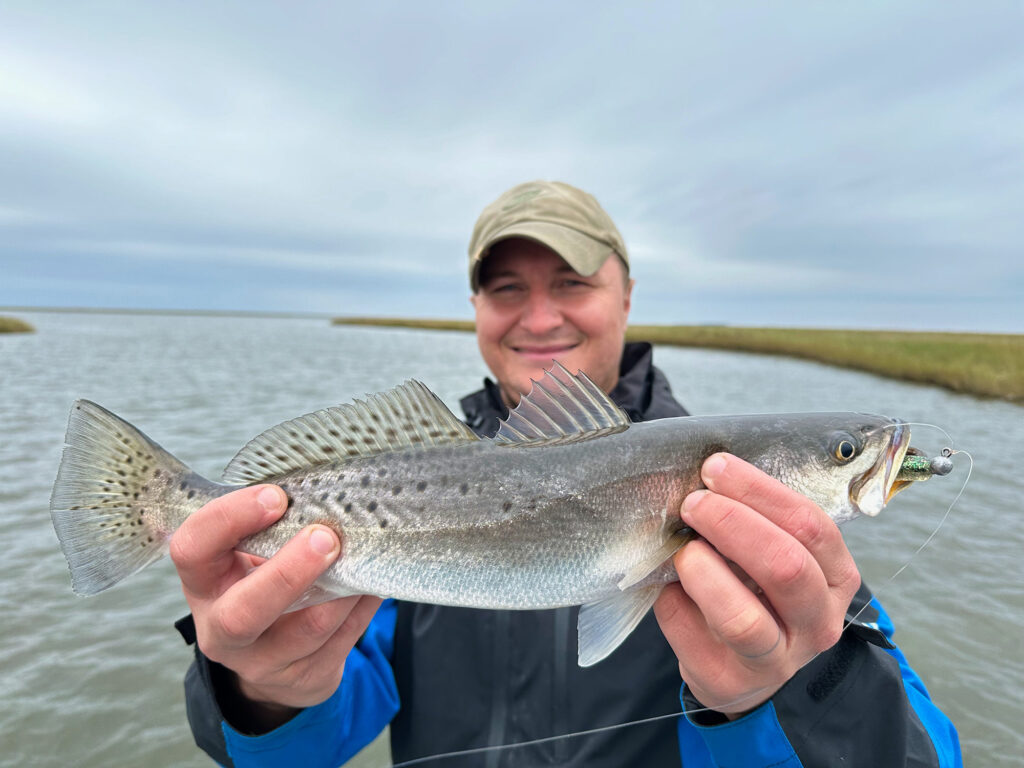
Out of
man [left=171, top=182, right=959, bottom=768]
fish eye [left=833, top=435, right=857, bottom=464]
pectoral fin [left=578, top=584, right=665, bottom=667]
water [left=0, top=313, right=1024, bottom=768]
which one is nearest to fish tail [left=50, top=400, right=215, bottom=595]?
man [left=171, top=182, right=959, bottom=768]

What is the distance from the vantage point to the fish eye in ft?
6.77

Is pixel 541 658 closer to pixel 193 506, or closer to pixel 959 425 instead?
pixel 193 506

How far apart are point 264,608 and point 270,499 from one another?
369 mm

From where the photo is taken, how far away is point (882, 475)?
204 cm

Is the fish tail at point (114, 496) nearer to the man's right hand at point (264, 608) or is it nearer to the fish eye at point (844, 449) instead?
the man's right hand at point (264, 608)

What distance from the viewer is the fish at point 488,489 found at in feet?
6.69

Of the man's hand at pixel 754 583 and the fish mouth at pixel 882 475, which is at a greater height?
the fish mouth at pixel 882 475

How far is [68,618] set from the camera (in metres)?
6.19

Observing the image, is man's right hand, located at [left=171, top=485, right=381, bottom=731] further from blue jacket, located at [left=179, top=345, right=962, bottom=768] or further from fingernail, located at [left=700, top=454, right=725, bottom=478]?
fingernail, located at [left=700, top=454, right=725, bottom=478]

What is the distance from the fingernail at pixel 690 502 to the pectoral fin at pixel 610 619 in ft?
1.16

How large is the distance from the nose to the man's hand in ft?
6.30

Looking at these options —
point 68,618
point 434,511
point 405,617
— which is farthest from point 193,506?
point 68,618

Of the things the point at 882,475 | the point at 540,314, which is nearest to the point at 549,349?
the point at 540,314

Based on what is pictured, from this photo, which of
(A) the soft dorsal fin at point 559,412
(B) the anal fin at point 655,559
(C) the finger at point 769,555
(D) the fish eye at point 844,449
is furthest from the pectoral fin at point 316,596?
(D) the fish eye at point 844,449
